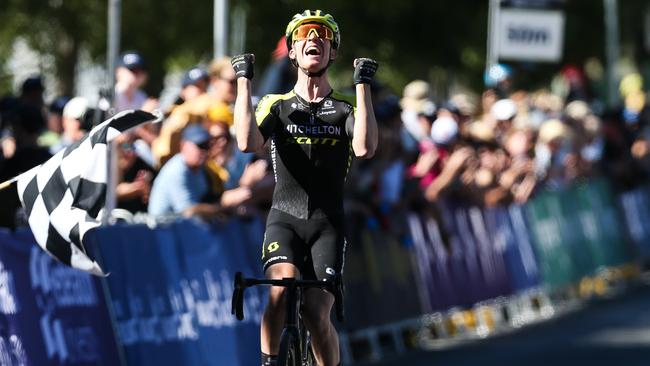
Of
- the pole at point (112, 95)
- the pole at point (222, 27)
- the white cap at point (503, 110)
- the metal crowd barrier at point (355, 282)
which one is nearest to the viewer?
the metal crowd barrier at point (355, 282)

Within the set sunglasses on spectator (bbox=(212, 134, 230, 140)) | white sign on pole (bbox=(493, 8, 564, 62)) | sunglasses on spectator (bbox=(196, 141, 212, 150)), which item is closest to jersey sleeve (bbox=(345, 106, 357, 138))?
sunglasses on spectator (bbox=(196, 141, 212, 150))

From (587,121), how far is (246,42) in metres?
4.82

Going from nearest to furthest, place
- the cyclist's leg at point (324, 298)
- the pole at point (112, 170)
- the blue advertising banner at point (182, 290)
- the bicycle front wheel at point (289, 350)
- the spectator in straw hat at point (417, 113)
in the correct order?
the bicycle front wheel at point (289, 350) < the cyclist's leg at point (324, 298) < the pole at point (112, 170) < the blue advertising banner at point (182, 290) < the spectator in straw hat at point (417, 113)

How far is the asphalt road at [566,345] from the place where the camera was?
15258 millimetres

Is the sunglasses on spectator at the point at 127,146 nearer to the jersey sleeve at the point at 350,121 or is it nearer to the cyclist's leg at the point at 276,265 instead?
the cyclist's leg at the point at 276,265

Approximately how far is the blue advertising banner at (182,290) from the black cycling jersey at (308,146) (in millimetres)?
1423

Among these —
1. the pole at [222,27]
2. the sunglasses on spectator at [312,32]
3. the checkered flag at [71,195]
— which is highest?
the pole at [222,27]

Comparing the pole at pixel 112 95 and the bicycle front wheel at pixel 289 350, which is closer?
the bicycle front wheel at pixel 289 350

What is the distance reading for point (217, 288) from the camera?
12.7m

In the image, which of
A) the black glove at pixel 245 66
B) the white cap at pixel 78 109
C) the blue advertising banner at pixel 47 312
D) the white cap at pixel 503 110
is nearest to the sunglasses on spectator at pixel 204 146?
the white cap at pixel 78 109

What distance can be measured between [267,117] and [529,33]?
1355 centimetres

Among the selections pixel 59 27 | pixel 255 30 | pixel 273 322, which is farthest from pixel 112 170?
pixel 255 30

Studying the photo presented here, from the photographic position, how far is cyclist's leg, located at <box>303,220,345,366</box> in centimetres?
1005

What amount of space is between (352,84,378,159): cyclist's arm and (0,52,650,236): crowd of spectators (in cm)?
205
